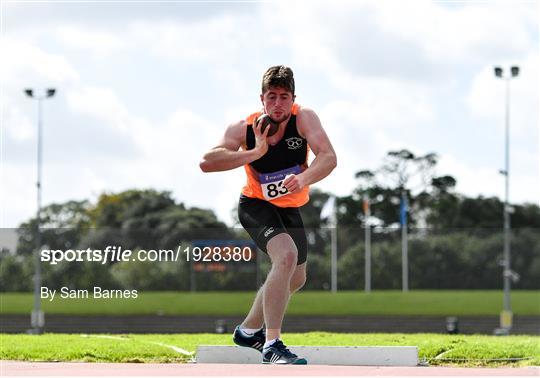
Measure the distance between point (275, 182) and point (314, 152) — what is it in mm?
388

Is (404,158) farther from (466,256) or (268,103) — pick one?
(268,103)

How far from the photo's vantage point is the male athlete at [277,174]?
26.4 ft

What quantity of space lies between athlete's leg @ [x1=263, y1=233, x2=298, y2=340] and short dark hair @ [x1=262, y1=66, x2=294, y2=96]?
1.09 m

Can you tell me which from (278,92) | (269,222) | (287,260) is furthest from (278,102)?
(287,260)

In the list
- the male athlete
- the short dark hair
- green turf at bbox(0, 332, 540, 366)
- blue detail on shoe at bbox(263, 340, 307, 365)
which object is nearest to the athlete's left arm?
the male athlete

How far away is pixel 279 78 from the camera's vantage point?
7.98 meters

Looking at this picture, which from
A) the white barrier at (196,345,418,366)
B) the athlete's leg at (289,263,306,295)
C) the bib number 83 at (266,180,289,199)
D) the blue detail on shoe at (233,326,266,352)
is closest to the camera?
the bib number 83 at (266,180,289,199)

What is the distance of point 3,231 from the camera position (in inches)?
654

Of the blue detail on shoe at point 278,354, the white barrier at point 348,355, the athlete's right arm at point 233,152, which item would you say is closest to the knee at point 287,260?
the blue detail on shoe at point 278,354

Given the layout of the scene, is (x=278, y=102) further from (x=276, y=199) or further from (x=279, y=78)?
(x=276, y=199)

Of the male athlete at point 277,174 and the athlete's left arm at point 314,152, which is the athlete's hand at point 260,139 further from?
the athlete's left arm at point 314,152

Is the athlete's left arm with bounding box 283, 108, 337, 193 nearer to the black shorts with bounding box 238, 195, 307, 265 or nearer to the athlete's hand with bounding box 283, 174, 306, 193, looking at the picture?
the athlete's hand with bounding box 283, 174, 306, 193

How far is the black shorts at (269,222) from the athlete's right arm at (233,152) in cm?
48

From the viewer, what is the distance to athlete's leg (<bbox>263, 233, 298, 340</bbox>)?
8195 mm
